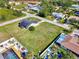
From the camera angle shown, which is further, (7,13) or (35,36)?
(7,13)

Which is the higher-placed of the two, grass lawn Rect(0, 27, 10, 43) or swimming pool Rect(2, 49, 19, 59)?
grass lawn Rect(0, 27, 10, 43)

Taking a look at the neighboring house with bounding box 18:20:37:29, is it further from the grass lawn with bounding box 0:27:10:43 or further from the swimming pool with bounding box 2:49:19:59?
the swimming pool with bounding box 2:49:19:59

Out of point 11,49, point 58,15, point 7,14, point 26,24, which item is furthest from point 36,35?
point 58,15

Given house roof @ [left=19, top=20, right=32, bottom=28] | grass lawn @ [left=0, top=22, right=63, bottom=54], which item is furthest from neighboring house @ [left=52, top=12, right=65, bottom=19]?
house roof @ [left=19, top=20, right=32, bottom=28]

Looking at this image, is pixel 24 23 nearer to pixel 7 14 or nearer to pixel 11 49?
pixel 7 14

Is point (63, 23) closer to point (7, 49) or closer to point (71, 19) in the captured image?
point (71, 19)

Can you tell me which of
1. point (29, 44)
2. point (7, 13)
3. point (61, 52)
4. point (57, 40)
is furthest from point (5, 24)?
point (61, 52)

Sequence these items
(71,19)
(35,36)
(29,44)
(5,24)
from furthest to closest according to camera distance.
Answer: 1. (71,19)
2. (5,24)
3. (35,36)
4. (29,44)

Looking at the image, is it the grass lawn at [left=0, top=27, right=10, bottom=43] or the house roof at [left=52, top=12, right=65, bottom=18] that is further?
the house roof at [left=52, top=12, right=65, bottom=18]
